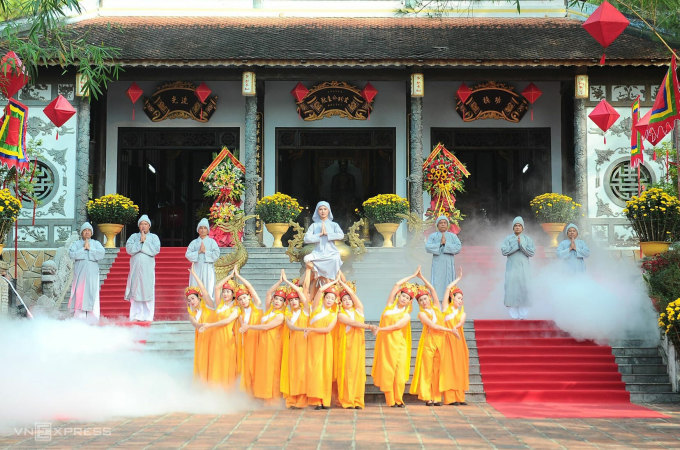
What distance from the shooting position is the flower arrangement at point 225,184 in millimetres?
19062

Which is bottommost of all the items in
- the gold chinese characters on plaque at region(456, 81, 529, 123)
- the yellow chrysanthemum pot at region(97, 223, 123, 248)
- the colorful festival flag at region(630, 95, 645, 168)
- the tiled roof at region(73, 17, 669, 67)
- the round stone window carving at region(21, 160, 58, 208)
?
the yellow chrysanthemum pot at region(97, 223, 123, 248)

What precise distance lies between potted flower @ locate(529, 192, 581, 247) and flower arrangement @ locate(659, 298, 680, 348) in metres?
6.58

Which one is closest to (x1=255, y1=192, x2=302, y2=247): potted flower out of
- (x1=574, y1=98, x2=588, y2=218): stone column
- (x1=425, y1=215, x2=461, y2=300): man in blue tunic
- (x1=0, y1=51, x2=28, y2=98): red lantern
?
(x1=425, y1=215, x2=461, y2=300): man in blue tunic

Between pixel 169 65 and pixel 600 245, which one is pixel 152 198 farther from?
pixel 600 245

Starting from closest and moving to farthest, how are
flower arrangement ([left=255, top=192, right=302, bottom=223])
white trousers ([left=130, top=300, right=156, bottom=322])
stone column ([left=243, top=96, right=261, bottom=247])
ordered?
white trousers ([left=130, top=300, right=156, bottom=322]), flower arrangement ([left=255, top=192, right=302, bottom=223]), stone column ([left=243, top=96, right=261, bottom=247])

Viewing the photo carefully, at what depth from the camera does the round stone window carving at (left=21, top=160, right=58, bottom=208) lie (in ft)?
60.2

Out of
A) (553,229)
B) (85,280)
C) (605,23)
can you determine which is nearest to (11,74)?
(85,280)

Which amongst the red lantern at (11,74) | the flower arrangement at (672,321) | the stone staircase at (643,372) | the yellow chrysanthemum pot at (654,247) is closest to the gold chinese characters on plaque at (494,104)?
the yellow chrysanthemum pot at (654,247)

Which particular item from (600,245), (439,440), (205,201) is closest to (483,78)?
(600,245)

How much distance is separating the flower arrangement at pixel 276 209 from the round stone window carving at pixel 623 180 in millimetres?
6859

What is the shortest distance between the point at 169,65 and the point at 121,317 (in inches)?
235

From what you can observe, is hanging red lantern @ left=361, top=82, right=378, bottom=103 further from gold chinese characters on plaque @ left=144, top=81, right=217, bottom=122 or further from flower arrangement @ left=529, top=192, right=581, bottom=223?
flower arrangement @ left=529, top=192, right=581, bottom=223

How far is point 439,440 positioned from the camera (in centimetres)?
768

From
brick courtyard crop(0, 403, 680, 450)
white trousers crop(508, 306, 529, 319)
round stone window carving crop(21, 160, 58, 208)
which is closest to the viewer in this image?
brick courtyard crop(0, 403, 680, 450)
